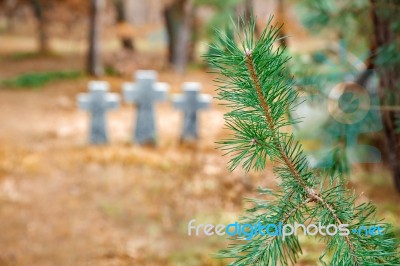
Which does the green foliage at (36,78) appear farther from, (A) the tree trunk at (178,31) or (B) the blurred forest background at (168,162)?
(A) the tree trunk at (178,31)

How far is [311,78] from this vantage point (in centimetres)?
188

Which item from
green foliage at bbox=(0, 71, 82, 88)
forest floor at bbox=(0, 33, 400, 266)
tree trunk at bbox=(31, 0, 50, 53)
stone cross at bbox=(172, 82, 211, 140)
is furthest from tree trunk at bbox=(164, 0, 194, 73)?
stone cross at bbox=(172, 82, 211, 140)

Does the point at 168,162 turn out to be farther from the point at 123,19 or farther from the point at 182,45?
the point at 123,19

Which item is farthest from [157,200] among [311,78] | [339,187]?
[339,187]

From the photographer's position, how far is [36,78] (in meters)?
11.3

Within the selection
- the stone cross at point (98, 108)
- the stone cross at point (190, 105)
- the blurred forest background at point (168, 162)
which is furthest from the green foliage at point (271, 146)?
the stone cross at point (98, 108)

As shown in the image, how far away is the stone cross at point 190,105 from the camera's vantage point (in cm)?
653

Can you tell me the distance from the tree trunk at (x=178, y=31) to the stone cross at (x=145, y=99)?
695cm

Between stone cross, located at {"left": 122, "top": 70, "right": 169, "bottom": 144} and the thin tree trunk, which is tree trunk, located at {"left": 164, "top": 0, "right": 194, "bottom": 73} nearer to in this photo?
the thin tree trunk

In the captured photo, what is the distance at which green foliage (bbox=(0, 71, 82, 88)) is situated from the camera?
11.0m

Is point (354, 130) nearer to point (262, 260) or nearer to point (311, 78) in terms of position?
point (311, 78)

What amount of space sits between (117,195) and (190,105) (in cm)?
220

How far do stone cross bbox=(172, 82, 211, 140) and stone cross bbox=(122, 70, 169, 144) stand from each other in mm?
236

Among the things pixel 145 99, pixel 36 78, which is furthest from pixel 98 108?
pixel 36 78
